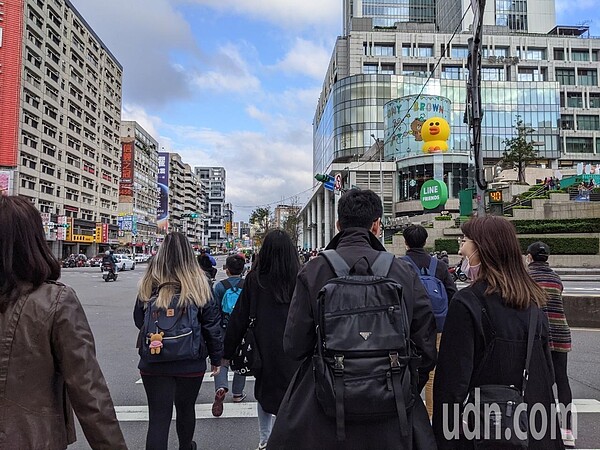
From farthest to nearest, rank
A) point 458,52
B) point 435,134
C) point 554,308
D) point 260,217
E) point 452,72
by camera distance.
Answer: point 260,217, point 458,52, point 452,72, point 435,134, point 554,308

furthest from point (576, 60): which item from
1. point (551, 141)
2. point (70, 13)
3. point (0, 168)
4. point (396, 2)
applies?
point (0, 168)

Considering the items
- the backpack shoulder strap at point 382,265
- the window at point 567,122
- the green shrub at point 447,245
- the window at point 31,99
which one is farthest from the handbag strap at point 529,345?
the window at point 567,122

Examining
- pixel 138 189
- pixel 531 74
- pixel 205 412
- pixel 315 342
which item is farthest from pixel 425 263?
pixel 138 189

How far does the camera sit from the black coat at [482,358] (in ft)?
7.54

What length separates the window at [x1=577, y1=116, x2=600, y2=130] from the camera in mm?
72312

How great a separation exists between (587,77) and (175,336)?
298 ft

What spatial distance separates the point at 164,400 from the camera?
11.0 ft

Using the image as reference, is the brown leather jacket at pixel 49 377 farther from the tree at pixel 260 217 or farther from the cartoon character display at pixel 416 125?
the tree at pixel 260 217

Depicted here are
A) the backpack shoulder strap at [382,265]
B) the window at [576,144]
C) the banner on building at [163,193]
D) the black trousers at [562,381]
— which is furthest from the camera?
the banner on building at [163,193]

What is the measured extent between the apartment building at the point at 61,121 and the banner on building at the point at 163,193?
432 inches

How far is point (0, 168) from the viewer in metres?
49.1

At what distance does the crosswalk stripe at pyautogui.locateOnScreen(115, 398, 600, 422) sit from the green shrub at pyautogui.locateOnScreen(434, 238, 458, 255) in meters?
26.8

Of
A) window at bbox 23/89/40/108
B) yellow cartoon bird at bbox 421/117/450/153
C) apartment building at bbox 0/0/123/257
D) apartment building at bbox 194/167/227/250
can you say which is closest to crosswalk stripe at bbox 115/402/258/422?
apartment building at bbox 0/0/123/257

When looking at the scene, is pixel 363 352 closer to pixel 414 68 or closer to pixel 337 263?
pixel 337 263
